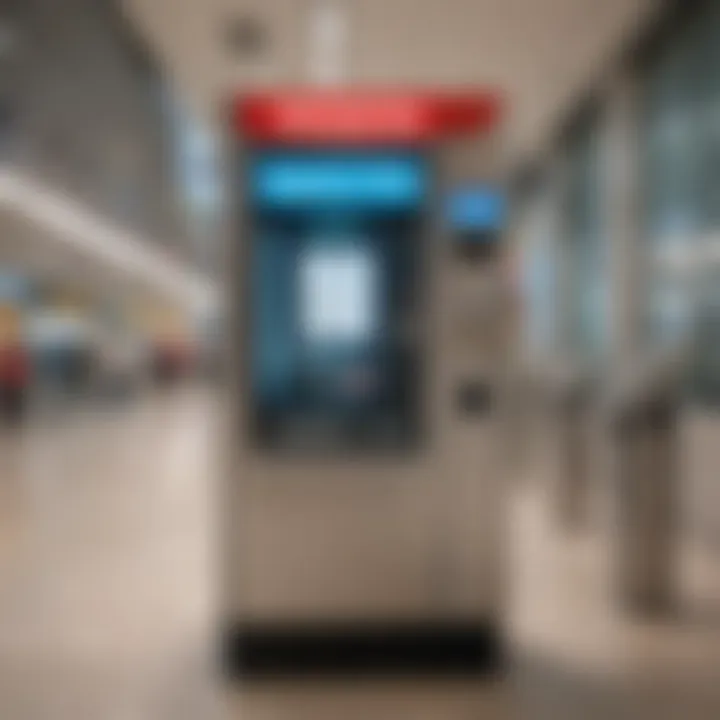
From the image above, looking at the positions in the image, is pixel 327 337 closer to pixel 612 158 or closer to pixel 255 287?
pixel 255 287

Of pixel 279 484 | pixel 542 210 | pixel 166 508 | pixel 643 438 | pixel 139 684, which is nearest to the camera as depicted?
pixel 139 684

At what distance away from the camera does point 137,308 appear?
32.7m

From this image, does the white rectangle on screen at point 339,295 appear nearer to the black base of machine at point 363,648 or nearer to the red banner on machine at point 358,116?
Result: the red banner on machine at point 358,116

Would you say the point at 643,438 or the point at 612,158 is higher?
the point at 612,158

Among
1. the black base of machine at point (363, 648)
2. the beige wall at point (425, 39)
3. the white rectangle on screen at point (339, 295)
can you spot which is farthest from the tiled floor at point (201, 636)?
the beige wall at point (425, 39)

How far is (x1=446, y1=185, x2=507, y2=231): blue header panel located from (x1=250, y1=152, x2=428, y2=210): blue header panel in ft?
0.45

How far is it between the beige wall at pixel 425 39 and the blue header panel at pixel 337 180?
1.17 metres

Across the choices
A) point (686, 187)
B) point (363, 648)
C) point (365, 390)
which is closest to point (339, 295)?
point (365, 390)

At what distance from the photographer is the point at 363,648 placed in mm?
4707

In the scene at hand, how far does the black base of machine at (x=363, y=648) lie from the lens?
4648 millimetres

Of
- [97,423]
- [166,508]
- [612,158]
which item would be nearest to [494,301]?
[166,508]

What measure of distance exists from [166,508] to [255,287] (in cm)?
444

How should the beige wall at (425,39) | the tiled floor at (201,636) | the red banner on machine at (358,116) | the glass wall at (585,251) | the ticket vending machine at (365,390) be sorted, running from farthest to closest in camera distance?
the glass wall at (585,251)
the beige wall at (425,39)
the ticket vending machine at (365,390)
the red banner on machine at (358,116)
the tiled floor at (201,636)

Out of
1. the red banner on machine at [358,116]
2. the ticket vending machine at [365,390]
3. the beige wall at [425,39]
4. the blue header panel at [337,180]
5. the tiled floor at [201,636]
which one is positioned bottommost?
the tiled floor at [201,636]
